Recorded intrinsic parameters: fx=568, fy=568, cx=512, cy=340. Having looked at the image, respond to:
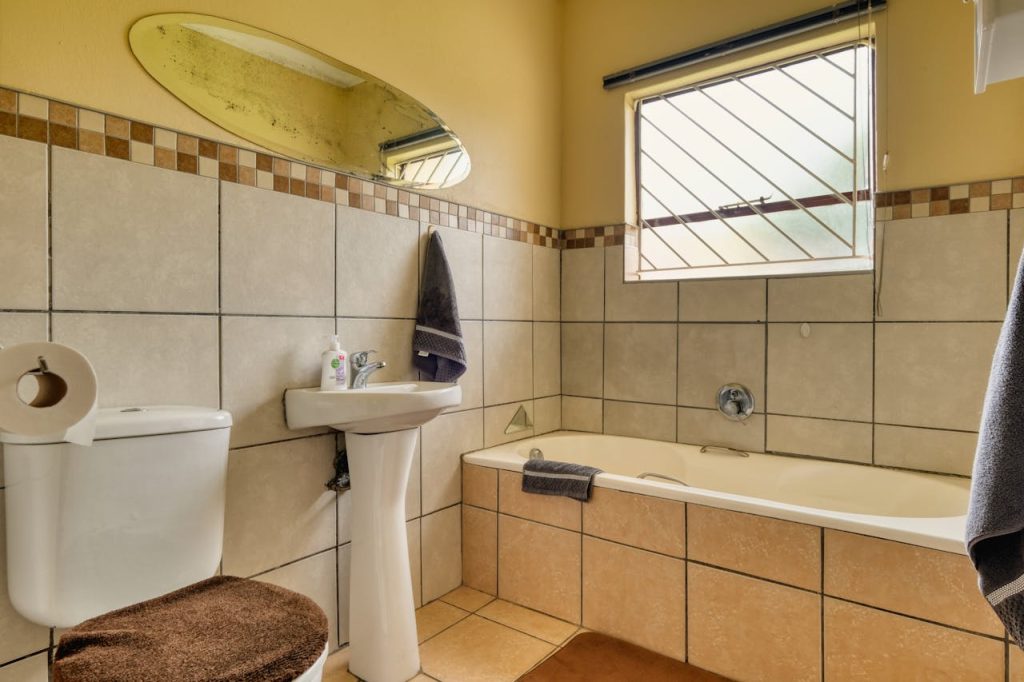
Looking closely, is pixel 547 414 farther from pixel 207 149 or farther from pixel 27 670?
pixel 27 670

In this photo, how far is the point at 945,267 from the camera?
1.91 metres

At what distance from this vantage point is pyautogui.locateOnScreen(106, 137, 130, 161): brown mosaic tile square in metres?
1.30

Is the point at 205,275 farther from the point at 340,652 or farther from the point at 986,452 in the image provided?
the point at 986,452

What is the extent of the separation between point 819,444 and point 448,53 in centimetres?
205

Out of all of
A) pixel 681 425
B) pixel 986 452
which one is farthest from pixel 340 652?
pixel 986 452

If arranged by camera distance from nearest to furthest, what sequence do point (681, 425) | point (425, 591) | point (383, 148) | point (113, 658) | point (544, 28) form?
point (113, 658), point (383, 148), point (425, 591), point (681, 425), point (544, 28)

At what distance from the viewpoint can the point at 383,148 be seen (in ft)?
6.31

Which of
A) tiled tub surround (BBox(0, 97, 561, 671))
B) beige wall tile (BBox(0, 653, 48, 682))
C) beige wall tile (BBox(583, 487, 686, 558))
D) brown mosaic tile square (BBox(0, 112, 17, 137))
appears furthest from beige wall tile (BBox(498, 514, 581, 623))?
brown mosaic tile square (BBox(0, 112, 17, 137))

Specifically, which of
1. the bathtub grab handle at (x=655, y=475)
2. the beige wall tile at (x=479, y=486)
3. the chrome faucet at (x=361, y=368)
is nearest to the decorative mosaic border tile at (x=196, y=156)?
the chrome faucet at (x=361, y=368)

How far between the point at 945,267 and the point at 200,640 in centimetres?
232

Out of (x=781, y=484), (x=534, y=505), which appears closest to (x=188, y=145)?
(x=534, y=505)

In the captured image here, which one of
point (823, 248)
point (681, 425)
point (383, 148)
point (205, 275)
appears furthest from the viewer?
point (681, 425)

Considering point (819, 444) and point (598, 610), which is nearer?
point (598, 610)

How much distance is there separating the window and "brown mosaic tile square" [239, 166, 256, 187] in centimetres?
175
